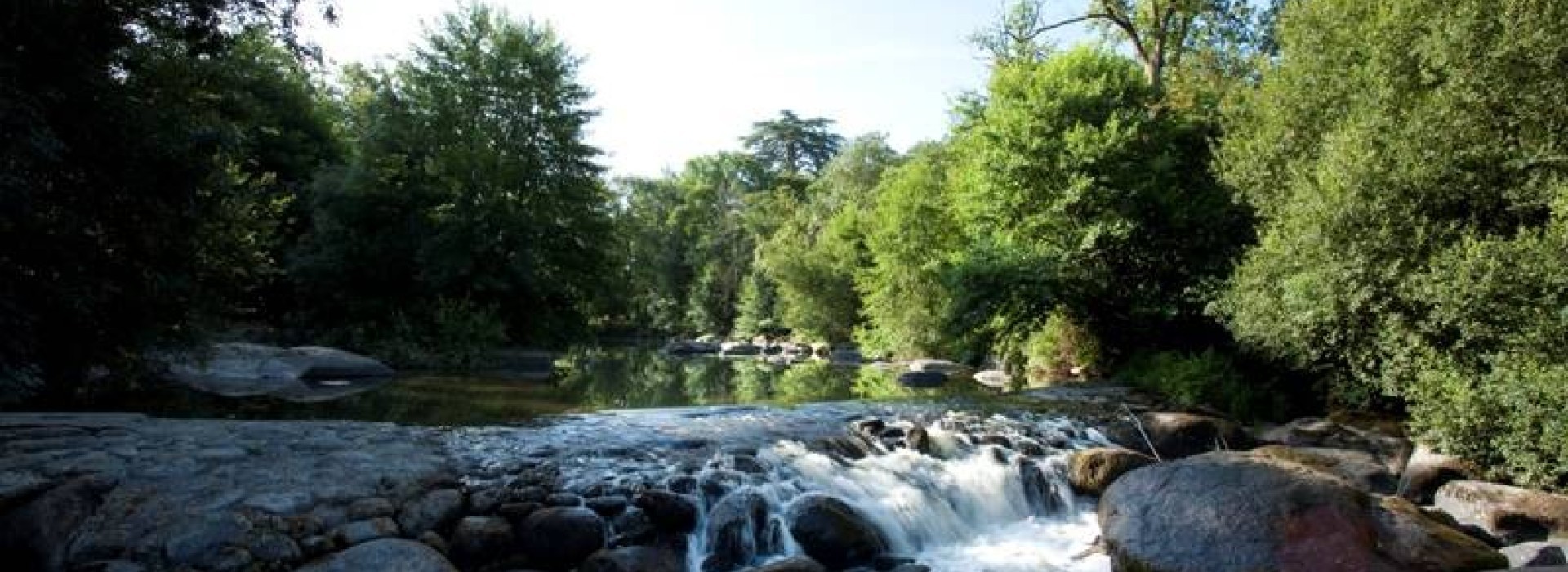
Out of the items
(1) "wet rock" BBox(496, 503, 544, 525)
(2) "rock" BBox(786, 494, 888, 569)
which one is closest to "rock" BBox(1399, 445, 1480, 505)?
(2) "rock" BBox(786, 494, 888, 569)

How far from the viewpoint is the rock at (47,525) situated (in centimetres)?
574

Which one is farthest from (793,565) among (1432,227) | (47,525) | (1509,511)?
(1432,227)

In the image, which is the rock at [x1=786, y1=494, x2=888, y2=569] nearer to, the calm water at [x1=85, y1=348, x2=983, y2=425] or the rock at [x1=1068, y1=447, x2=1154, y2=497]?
the rock at [x1=1068, y1=447, x2=1154, y2=497]

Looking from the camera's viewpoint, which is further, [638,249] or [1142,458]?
[638,249]

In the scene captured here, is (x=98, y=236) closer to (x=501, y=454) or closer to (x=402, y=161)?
(x=501, y=454)

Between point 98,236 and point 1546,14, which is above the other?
point 1546,14

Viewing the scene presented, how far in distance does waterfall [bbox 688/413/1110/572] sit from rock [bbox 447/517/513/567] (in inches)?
63.3

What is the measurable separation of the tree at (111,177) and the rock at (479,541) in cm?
381

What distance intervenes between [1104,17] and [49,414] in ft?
90.3

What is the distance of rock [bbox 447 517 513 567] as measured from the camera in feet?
21.5

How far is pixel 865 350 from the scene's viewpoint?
32062 millimetres

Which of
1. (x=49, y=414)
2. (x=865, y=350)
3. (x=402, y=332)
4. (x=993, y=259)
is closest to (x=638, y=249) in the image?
(x=865, y=350)

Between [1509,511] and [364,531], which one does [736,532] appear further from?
[1509,511]

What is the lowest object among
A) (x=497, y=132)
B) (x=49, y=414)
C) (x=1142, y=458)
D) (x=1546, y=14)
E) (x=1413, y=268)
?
(x=1142, y=458)
